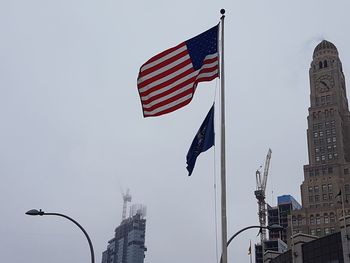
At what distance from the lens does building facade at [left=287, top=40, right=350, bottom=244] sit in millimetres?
178125

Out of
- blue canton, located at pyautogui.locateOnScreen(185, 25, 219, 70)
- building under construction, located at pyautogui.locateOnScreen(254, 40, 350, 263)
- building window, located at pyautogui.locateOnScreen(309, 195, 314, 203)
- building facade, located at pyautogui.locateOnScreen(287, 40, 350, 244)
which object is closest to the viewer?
blue canton, located at pyautogui.locateOnScreen(185, 25, 219, 70)

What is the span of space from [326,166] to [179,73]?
167 meters

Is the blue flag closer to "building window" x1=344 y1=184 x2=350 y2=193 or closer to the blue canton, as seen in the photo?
the blue canton

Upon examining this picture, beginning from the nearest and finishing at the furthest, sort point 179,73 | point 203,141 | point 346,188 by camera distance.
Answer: point 203,141
point 179,73
point 346,188

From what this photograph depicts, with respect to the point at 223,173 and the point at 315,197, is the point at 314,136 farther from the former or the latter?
the point at 223,173

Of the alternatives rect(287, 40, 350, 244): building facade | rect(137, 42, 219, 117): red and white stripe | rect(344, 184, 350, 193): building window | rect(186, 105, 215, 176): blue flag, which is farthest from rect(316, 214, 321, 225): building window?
rect(186, 105, 215, 176): blue flag

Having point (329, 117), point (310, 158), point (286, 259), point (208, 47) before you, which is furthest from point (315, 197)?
point (208, 47)

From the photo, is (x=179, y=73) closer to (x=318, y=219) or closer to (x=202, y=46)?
(x=202, y=46)

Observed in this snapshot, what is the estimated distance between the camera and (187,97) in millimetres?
25359

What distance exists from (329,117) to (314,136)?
7.84m

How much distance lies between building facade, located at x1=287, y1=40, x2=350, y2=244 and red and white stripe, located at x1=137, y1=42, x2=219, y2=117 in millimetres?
154032

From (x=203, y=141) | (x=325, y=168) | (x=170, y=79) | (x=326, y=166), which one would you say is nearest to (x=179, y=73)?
(x=170, y=79)

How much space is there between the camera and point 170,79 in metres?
25.9

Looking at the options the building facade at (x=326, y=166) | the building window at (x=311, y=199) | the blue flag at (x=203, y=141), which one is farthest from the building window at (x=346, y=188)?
the blue flag at (x=203, y=141)
